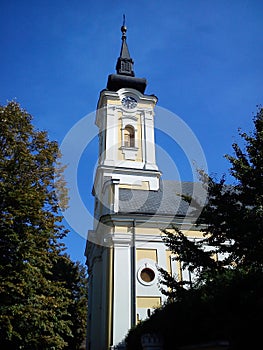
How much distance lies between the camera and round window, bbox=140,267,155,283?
16875mm

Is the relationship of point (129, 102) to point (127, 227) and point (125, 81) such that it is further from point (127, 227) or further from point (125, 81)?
point (127, 227)

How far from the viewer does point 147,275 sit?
669 inches

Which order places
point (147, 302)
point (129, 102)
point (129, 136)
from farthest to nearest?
point (129, 102) → point (129, 136) → point (147, 302)

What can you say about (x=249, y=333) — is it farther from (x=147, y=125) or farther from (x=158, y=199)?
(x=147, y=125)

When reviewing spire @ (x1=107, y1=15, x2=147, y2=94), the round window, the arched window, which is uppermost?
spire @ (x1=107, y1=15, x2=147, y2=94)

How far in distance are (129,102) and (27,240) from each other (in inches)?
700


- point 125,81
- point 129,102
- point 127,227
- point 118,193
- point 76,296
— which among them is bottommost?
point 76,296

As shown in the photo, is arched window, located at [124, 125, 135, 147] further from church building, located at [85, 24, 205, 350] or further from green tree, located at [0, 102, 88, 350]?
green tree, located at [0, 102, 88, 350]

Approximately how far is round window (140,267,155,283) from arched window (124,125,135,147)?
11581 millimetres

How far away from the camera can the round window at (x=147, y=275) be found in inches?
664

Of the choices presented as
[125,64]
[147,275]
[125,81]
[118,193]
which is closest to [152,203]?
[118,193]

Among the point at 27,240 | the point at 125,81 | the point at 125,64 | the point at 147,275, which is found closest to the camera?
the point at 27,240

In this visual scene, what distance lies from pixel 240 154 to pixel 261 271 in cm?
439

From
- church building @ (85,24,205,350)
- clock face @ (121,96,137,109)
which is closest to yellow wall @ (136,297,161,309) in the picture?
church building @ (85,24,205,350)
